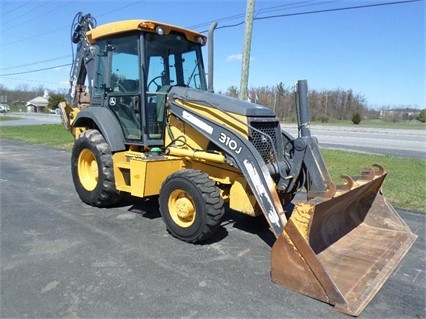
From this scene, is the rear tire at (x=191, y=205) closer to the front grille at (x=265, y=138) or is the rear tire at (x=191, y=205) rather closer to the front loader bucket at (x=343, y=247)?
the front grille at (x=265, y=138)

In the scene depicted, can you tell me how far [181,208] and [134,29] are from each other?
2.71 m

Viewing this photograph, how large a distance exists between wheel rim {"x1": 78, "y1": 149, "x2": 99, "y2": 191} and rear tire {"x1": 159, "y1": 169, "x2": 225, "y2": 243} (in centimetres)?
211

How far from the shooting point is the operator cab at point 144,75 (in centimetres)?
541

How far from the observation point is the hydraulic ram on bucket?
325cm

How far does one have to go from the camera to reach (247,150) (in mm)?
4301

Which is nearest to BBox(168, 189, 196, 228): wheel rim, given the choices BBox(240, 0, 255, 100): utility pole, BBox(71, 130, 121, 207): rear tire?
BBox(71, 130, 121, 207): rear tire

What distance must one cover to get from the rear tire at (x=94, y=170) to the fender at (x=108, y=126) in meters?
0.13

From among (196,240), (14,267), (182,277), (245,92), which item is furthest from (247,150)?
(245,92)

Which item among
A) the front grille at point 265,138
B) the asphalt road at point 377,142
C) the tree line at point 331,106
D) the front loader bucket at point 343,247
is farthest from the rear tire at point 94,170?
the tree line at point 331,106

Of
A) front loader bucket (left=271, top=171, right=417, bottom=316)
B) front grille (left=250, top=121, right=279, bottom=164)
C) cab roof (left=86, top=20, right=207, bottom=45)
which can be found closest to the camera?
front loader bucket (left=271, top=171, right=417, bottom=316)

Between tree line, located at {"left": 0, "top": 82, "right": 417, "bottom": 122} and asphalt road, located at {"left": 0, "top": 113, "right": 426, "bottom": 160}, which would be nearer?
asphalt road, located at {"left": 0, "top": 113, "right": 426, "bottom": 160}

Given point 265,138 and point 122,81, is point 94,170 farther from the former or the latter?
point 265,138

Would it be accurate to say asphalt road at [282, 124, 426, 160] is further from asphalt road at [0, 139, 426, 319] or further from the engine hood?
the engine hood

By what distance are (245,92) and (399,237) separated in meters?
6.58
